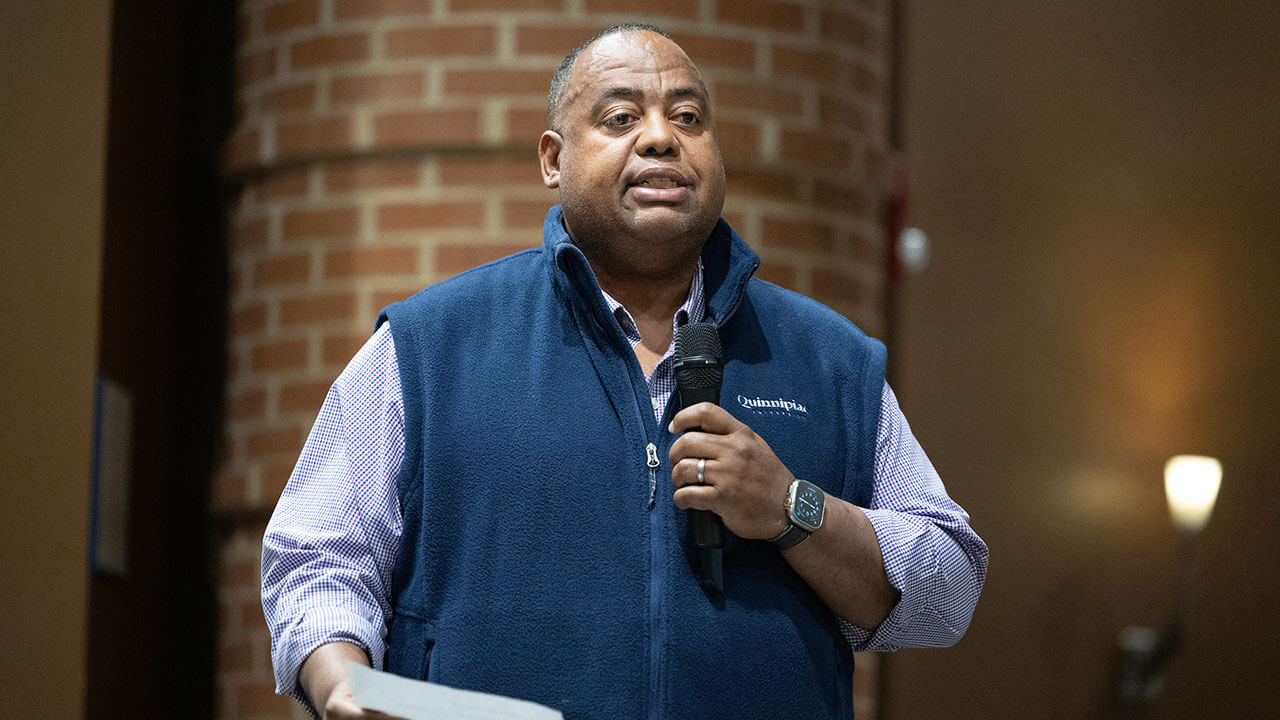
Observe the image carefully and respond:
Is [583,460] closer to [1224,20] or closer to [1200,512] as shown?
[1200,512]

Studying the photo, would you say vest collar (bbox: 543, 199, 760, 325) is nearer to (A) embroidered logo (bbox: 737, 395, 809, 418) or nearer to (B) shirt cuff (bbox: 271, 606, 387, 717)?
(A) embroidered logo (bbox: 737, 395, 809, 418)

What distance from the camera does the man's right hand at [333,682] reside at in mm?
1268

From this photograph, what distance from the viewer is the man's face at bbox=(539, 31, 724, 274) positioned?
1.58 m

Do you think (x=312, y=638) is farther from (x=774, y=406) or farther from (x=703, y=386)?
(x=774, y=406)

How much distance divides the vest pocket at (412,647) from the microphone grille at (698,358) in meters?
0.39

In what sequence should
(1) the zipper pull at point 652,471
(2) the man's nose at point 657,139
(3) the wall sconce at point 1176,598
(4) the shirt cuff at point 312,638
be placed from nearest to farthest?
(4) the shirt cuff at point 312,638
(1) the zipper pull at point 652,471
(2) the man's nose at point 657,139
(3) the wall sconce at point 1176,598

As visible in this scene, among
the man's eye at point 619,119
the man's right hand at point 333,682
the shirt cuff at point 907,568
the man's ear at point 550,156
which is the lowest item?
the man's right hand at point 333,682

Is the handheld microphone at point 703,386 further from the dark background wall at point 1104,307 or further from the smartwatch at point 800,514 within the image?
the dark background wall at point 1104,307

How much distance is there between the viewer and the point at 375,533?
1.47 m

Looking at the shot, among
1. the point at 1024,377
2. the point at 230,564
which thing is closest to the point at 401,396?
the point at 230,564

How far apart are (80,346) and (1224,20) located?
12.8 ft

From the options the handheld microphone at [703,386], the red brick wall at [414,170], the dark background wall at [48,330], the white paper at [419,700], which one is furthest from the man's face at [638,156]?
the dark background wall at [48,330]

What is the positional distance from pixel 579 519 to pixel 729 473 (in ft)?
0.62

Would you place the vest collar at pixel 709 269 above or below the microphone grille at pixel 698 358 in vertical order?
above
